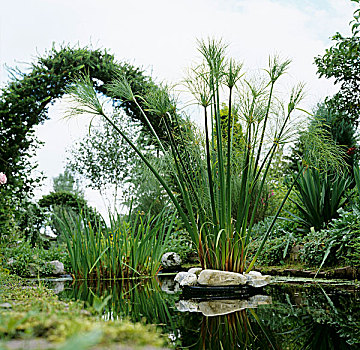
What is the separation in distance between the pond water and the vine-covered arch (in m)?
3.58

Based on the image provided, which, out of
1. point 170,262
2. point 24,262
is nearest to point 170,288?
point 170,262

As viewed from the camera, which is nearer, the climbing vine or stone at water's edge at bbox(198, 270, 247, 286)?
stone at water's edge at bbox(198, 270, 247, 286)

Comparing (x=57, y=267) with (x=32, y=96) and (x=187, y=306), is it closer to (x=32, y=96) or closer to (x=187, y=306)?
(x=32, y=96)

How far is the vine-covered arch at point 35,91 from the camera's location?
5062mm

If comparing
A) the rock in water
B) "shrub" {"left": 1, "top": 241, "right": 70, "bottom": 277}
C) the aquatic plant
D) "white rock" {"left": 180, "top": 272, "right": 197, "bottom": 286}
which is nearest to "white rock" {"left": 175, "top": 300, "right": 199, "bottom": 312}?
"white rock" {"left": 180, "top": 272, "right": 197, "bottom": 286}

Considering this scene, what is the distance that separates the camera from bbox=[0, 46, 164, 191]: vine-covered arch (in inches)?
199

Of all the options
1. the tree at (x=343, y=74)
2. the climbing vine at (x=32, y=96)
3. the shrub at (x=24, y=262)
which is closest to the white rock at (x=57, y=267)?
the shrub at (x=24, y=262)

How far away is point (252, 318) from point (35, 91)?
187 inches

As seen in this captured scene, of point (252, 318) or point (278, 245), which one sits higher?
point (278, 245)

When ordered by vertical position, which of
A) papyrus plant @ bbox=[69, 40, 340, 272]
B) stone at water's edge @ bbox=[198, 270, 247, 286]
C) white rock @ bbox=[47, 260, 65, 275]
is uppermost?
papyrus plant @ bbox=[69, 40, 340, 272]

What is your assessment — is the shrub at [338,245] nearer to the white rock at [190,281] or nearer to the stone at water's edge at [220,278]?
the stone at water's edge at [220,278]

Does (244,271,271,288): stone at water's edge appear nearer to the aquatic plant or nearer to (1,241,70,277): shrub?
the aquatic plant

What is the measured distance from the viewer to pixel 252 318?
164cm

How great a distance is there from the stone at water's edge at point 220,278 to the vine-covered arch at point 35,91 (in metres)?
3.16
